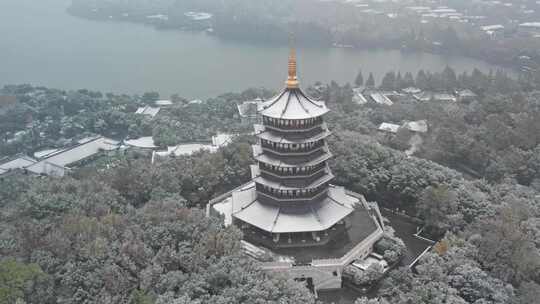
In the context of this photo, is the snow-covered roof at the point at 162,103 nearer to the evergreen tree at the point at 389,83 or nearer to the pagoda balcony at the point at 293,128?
Result: the evergreen tree at the point at 389,83

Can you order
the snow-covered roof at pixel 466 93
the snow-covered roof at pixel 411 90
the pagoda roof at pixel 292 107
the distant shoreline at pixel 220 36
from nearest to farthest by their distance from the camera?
the pagoda roof at pixel 292 107 < the snow-covered roof at pixel 466 93 < the snow-covered roof at pixel 411 90 < the distant shoreline at pixel 220 36

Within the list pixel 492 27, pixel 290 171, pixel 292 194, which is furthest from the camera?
pixel 492 27

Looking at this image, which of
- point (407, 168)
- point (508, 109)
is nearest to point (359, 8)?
point (508, 109)

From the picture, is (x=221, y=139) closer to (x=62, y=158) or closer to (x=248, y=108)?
(x=248, y=108)

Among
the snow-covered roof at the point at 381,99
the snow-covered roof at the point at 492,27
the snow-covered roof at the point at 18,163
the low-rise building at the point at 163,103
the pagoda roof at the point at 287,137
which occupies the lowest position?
the snow-covered roof at the point at 18,163

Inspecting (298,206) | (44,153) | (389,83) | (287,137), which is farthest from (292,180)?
(389,83)

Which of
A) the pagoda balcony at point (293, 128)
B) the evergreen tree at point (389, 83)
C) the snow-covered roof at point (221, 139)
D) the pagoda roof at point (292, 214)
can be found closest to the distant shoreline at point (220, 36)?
the evergreen tree at point (389, 83)

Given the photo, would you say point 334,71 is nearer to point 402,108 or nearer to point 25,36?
point 402,108

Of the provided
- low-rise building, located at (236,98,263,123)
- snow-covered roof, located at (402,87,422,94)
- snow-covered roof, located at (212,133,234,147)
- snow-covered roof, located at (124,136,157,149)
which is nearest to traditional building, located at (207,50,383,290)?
snow-covered roof, located at (212,133,234,147)
